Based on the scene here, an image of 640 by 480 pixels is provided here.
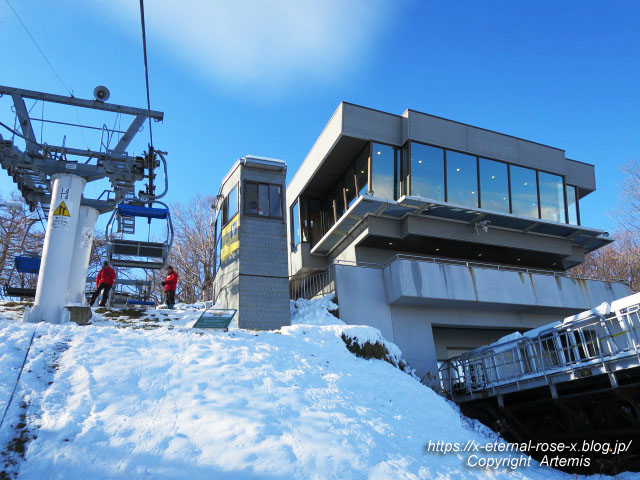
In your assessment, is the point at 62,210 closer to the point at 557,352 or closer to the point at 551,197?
the point at 557,352

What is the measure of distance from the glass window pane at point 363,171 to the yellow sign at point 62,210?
12517 millimetres

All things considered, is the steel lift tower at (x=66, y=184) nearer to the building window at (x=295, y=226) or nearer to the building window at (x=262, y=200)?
the building window at (x=262, y=200)

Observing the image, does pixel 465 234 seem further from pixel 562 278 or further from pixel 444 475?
pixel 444 475

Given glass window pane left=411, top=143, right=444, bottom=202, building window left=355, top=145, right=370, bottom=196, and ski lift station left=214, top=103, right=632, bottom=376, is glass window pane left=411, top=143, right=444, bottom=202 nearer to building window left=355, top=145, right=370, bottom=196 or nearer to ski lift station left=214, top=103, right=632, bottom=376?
ski lift station left=214, top=103, right=632, bottom=376

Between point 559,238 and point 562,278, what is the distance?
4174 millimetres

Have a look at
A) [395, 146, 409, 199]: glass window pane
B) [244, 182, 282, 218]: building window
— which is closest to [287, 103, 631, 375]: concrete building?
[395, 146, 409, 199]: glass window pane

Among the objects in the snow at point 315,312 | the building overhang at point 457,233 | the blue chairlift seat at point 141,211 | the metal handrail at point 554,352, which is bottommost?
the metal handrail at point 554,352

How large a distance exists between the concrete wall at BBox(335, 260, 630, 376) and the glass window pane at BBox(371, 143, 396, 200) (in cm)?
390

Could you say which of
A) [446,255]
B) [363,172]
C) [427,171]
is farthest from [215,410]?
[446,255]

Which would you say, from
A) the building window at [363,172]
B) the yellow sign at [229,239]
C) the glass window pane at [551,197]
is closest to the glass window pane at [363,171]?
the building window at [363,172]

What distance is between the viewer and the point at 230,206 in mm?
17281

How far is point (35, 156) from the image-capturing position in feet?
45.8

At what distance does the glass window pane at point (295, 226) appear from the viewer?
27406 millimetres

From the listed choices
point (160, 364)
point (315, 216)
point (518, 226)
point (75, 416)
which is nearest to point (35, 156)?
point (160, 364)
